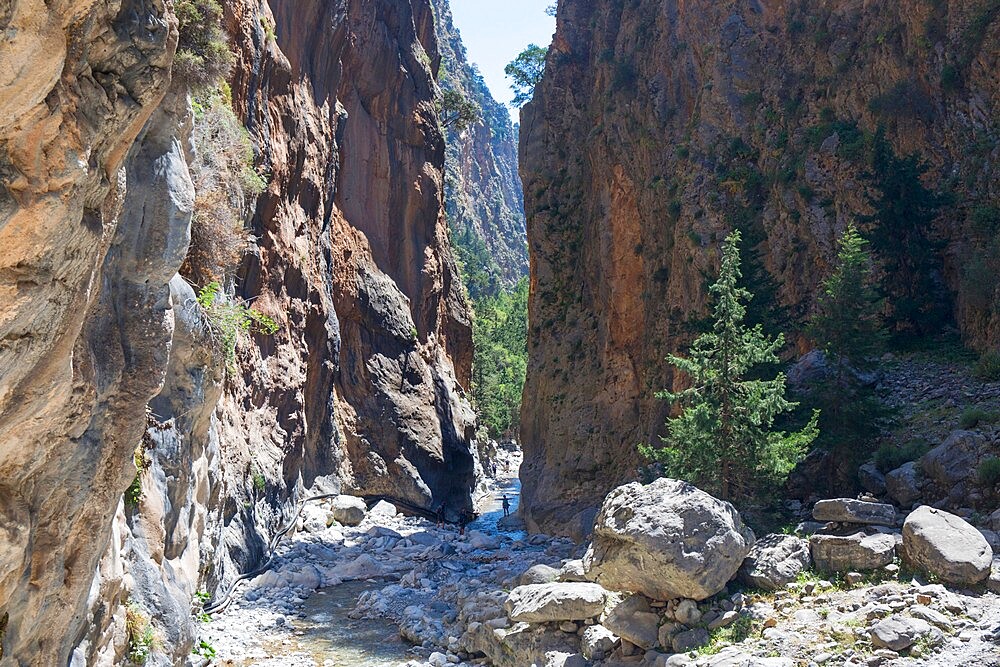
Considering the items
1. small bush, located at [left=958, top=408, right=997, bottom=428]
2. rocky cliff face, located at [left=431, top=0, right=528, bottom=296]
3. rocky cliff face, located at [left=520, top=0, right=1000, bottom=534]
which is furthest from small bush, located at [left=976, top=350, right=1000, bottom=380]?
rocky cliff face, located at [left=431, top=0, right=528, bottom=296]

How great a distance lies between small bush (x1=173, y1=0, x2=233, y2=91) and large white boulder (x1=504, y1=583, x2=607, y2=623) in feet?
35.7

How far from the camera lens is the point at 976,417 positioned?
15.0m

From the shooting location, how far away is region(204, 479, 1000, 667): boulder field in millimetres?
10625

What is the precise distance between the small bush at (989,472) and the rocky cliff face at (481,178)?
78.0 m

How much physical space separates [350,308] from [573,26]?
1840 cm

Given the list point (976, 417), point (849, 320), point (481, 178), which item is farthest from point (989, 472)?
point (481, 178)

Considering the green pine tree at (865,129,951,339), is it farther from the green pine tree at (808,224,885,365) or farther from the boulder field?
the boulder field

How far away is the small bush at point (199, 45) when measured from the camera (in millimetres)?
13570

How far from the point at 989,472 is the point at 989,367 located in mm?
4469

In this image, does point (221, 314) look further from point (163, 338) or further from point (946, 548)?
point (946, 548)

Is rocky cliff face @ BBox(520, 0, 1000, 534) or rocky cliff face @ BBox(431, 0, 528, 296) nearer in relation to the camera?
rocky cliff face @ BBox(520, 0, 1000, 534)

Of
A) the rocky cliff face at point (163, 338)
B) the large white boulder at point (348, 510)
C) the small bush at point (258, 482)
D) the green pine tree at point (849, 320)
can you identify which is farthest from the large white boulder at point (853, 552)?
the large white boulder at point (348, 510)

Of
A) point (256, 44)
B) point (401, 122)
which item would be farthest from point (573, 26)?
point (256, 44)

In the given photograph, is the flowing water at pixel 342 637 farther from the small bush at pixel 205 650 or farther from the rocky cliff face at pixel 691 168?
the rocky cliff face at pixel 691 168
